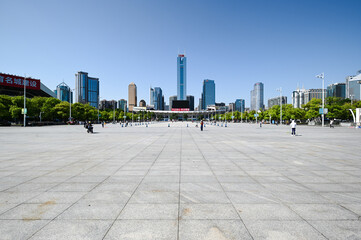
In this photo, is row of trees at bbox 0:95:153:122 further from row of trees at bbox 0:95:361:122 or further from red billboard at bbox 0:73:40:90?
red billboard at bbox 0:73:40:90

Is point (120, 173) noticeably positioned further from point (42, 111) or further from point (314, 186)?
point (42, 111)

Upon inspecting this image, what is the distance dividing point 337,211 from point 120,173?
5.73m

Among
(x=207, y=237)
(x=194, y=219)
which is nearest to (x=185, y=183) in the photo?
(x=194, y=219)

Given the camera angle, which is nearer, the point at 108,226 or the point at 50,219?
the point at 108,226

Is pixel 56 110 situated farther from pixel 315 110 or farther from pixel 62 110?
pixel 315 110

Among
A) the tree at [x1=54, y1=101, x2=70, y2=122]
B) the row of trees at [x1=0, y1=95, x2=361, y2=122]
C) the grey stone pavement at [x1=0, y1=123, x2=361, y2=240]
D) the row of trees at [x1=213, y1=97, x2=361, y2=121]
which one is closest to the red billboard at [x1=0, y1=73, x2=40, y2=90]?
the row of trees at [x1=0, y1=95, x2=361, y2=122]

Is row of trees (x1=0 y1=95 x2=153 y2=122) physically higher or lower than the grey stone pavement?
higher

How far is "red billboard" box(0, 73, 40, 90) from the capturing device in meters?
59.8

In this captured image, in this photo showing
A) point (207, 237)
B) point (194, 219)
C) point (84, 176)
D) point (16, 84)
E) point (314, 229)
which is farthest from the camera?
point (16, 84)

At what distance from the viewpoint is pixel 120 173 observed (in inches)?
264

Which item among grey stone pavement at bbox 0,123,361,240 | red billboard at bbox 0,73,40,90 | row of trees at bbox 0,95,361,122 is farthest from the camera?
red billboard at bbox 0,73,40,90

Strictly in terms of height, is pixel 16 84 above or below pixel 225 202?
above

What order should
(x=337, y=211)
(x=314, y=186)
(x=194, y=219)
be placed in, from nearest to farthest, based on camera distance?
(x=194, y=219), (x=337, y=211), (x=314, y=186)

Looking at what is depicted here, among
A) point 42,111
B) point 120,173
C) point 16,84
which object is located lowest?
point 120,173
